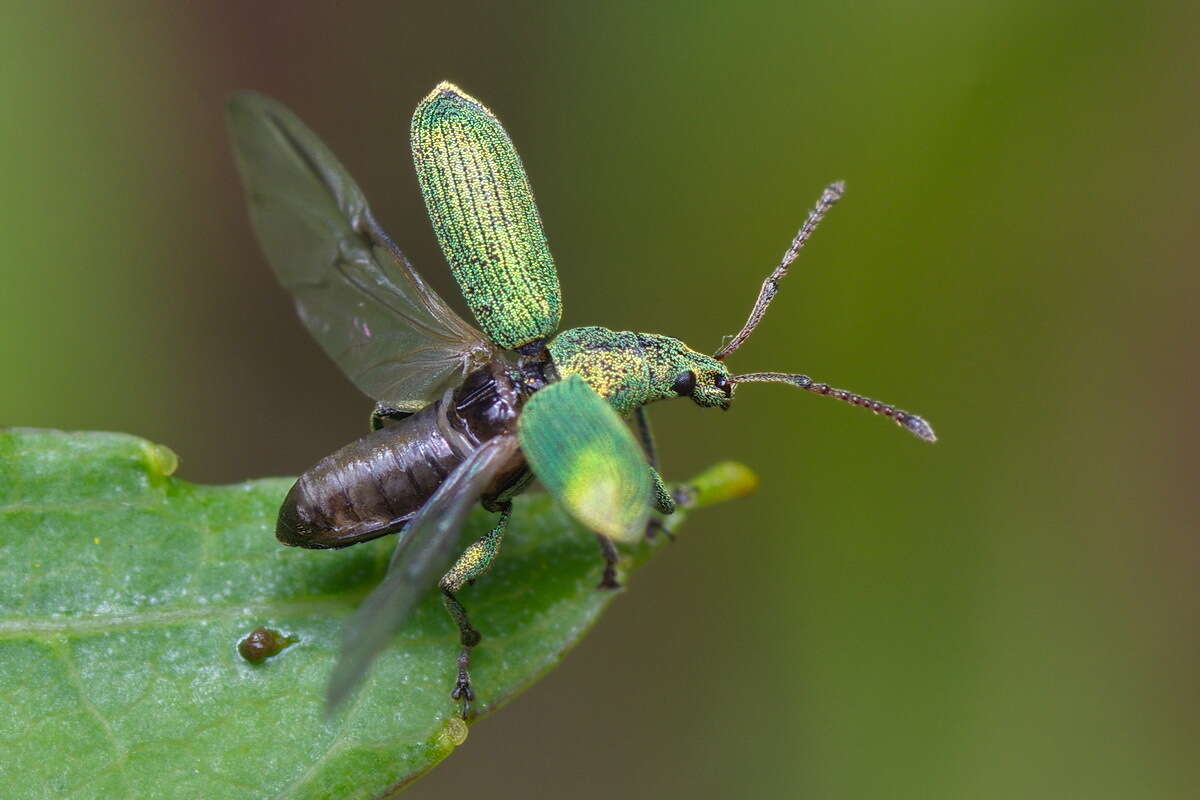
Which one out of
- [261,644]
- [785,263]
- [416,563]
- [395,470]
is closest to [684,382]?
[785,263]

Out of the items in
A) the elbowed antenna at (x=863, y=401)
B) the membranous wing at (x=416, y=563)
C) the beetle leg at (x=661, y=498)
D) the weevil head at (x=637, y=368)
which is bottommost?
the membranous wing at (x=416, y=563)

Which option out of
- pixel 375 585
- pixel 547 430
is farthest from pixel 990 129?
pixel 375 585

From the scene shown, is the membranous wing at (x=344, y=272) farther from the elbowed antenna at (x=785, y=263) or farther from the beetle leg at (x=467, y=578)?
the elbowed antenna at (x=785, y=263)

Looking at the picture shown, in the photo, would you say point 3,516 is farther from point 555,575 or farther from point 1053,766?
point 1053,766

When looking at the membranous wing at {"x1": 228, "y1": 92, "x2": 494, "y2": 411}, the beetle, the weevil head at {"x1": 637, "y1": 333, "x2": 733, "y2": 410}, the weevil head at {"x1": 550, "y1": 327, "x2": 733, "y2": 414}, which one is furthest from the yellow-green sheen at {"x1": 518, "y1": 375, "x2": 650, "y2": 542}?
the membranous wing at {"x1": 228, "y1": 92, "x2": 494, "y2": 411}

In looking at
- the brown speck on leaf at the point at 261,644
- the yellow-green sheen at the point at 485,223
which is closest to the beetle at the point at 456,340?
the yellow-green sheen at the point at 485,223

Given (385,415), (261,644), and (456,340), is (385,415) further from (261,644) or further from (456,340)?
(261,644)

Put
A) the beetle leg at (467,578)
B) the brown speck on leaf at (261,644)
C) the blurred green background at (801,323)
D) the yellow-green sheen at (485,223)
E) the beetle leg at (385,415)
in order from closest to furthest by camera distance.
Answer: the brown speck on leaf at (261,644) < the beetle leg at (467,578) < the yellow-green sheen at (485,223) < the beetle leg at (385,415) < the blurred green background at (801,323)

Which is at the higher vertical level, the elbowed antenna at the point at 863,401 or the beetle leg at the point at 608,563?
the elbowed antenna at the point at 863,401
